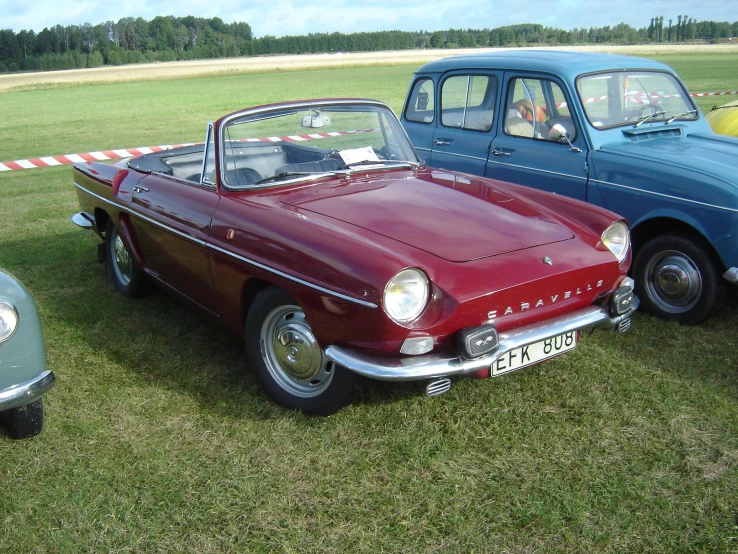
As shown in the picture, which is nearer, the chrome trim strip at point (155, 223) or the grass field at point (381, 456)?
the grass field at point (381, 456)

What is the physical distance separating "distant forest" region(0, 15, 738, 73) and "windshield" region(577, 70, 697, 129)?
10322 centimetres

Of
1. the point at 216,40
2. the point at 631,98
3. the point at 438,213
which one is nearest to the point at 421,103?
the point at 631,98

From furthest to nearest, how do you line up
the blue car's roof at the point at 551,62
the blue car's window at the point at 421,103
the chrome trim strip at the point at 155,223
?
the blue car's window at the point at 421,103 < the blue car's roof at the point at 551,62 < the chrome trim strip at the point at 155,223

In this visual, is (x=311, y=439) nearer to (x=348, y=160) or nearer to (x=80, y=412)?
(x=80, y=412)

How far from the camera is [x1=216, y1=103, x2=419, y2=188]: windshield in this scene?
3.99m

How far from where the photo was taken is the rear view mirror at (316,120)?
4.31 meters

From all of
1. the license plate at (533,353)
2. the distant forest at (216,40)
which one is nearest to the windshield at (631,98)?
the license plate at (533,353)

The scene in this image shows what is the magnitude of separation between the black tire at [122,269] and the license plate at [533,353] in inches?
112

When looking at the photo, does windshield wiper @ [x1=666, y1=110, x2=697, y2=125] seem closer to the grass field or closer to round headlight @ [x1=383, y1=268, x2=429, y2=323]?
the grass field

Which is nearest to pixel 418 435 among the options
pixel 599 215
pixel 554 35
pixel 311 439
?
pixel 311 439

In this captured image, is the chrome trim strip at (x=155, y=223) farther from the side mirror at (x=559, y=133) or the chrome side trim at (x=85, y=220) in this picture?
the side mirror at (x=559, y=133)

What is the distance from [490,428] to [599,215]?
132 cm

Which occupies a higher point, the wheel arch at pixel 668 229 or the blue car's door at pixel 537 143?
the blue car's door at pixel 537 143

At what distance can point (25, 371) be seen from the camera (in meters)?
3.00
